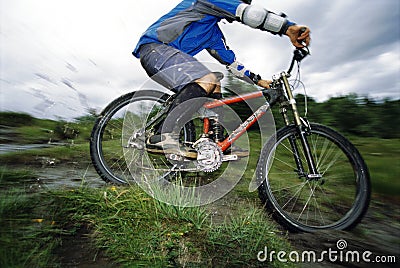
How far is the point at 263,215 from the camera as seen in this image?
247cm

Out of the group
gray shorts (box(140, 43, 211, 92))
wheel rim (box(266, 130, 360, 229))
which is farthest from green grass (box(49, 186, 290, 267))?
gray shorts (box(140, 43, 211, 92))

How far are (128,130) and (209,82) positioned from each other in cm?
98

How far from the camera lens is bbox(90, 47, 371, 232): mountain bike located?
2465mm

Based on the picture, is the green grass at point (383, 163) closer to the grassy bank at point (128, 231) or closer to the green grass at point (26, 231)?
the grassy bank at point (128, 231)

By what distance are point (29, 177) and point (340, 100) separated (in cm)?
358

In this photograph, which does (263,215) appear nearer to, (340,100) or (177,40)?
(177,40)

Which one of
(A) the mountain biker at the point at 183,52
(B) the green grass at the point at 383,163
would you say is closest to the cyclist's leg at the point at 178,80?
(A) the mountain biker at the point at 183,52

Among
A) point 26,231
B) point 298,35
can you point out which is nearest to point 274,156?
point 298,35

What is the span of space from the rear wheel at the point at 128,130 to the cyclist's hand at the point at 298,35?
4.18 feet

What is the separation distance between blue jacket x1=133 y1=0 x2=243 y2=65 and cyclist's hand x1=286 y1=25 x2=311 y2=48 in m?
0.49

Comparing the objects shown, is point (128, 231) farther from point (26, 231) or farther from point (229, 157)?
point (229, 157)

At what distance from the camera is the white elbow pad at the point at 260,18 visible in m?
2.50

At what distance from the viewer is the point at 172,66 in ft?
9.01

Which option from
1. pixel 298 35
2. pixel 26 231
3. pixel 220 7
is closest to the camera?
pixel 26 231
